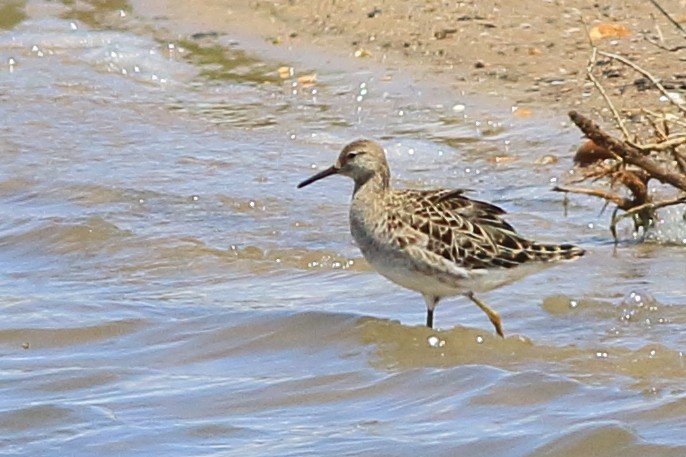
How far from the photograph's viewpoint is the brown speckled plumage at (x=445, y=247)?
712 cm

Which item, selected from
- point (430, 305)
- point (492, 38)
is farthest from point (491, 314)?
point (492, 38)

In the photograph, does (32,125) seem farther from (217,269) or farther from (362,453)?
(362,453)

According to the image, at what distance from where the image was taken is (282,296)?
7828mm

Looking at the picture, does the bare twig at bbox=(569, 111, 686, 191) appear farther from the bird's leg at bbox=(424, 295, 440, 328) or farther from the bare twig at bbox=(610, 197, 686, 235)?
the bird's leg at bbox=(424, 295, 440, 328)

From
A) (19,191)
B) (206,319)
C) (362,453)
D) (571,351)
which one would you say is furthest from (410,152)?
(362,453)

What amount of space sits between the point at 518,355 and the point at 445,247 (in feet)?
2.07

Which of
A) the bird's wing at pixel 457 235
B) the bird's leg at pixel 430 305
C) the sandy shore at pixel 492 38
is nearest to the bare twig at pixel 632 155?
the bird's wing at pixel 457 235

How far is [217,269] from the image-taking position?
8.32 meters

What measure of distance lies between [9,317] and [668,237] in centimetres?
302

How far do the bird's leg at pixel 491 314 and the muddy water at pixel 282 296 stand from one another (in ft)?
0.22

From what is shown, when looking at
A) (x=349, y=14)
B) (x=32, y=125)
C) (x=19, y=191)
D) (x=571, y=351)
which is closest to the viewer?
(x=571, y=351)

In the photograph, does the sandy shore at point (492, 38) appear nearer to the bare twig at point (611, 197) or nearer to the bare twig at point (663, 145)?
the bare twig at point (611, 197)

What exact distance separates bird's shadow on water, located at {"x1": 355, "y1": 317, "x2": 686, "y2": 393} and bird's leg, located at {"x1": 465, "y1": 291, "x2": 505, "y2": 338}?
4 cm

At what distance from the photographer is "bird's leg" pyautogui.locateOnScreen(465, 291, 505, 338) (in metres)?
6.99
